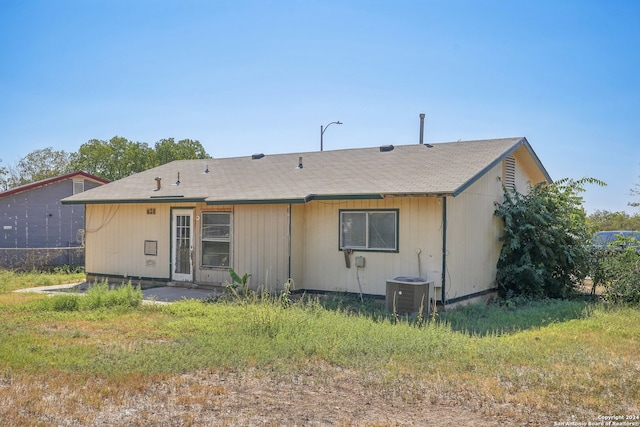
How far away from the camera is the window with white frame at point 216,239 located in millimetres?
13516

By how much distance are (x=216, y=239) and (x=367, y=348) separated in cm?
730

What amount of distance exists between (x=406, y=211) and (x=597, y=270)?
217 inches

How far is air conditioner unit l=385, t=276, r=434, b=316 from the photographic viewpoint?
10.4 meters

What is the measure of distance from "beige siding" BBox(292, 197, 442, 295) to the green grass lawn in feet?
4.68

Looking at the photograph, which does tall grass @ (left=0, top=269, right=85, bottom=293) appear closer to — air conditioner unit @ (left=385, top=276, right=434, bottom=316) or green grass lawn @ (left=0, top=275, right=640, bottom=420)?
green grass lawn @ (left=0, top=275, right=640, bottom=420)

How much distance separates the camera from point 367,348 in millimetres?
7203

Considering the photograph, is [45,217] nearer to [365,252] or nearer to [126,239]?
[126,239]

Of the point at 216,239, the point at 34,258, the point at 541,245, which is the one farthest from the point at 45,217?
the point at 541,245

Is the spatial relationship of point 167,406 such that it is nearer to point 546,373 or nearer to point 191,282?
point 546,373

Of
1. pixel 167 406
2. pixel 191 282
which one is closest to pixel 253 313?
pixel 167 406

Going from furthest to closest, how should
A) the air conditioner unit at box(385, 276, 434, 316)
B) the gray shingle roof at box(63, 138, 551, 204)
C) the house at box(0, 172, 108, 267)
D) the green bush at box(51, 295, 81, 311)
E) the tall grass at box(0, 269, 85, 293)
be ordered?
the house at box(0, 172, 108, 267)
the tall grass at box(0, 269, 85, 293)
the gray shingle roof at box(63, 138, 551, 204)
the green bush at box(51, 295, 81, 311)
the air conditioner unit at box(385, 276, 434, 316)

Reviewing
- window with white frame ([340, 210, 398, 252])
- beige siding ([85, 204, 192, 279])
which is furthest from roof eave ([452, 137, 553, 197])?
beige siding ([85, 204, 192, 279])

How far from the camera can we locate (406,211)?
11.5 meters

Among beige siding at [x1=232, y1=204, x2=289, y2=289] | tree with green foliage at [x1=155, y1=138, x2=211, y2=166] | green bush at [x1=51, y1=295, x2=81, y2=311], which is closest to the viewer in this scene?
green bush at [x1=51, y1=295, x2=81, y2=311]
